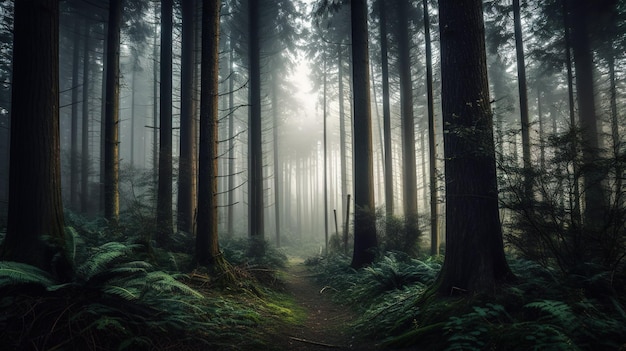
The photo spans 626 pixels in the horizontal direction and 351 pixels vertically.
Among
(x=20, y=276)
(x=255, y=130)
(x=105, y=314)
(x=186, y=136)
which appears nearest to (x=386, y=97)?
(x=255, y=130)

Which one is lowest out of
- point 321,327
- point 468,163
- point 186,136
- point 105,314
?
point 321,327

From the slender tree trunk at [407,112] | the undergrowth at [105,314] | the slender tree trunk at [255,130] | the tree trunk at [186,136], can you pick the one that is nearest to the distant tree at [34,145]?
the undergrowth at [105,314]

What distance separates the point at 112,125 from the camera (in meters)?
11.1

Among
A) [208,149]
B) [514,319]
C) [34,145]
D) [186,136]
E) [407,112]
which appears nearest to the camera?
[514,319]

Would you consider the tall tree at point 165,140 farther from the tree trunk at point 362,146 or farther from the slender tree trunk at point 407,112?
the slender tree trunk at point 407,112

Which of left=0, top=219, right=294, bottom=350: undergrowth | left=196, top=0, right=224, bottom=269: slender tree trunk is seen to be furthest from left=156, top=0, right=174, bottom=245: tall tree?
left=0, top=219, right=294, bottom=350: undergrowth

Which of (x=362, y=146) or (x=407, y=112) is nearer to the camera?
(x=362, y=146)

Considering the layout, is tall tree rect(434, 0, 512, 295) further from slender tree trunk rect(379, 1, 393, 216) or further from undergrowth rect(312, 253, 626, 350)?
slender tree trunk rect(379, 1, 393, 216)

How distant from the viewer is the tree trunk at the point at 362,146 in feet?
33.8

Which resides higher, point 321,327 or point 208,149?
point 208,149

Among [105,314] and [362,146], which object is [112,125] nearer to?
[362,146]

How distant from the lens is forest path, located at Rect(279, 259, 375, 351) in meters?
4.83

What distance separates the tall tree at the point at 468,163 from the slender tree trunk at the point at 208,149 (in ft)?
16.7

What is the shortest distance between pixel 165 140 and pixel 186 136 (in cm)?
102
